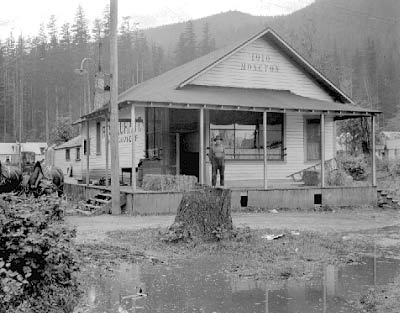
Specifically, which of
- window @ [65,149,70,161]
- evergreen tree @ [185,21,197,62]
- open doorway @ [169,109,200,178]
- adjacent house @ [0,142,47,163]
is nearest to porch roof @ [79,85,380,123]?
open doorway @ [169,109,200,178]

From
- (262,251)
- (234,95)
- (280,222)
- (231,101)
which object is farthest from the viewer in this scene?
(234,95)

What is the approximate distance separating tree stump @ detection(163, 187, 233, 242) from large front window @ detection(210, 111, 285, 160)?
9.79m

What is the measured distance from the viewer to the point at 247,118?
21.0 meters

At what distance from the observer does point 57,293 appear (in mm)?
4855

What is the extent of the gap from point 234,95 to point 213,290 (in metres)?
13.3

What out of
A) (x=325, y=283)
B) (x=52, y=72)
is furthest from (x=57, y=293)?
(x=52, y=72)

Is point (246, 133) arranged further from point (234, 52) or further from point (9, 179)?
point (9, 179)

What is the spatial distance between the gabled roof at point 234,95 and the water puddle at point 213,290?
29.2 ft

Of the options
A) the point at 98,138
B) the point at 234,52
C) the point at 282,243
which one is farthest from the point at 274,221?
the point at 98,138

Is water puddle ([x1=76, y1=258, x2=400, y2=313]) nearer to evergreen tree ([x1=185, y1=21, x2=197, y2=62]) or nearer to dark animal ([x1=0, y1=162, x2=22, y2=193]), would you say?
dark animal ([x1=0, y1=162, x2=22, y2=193])

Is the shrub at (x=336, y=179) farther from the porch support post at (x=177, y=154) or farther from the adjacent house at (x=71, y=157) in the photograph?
the adjacent house at (x=71, y=157)

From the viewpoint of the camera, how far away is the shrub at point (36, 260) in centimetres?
457

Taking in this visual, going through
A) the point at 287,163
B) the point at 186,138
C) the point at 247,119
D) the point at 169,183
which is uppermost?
the point at 247,119

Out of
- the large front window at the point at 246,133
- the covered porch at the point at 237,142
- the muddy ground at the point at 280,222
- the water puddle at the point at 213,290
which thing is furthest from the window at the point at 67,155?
the water puddle at the point at 213,290
